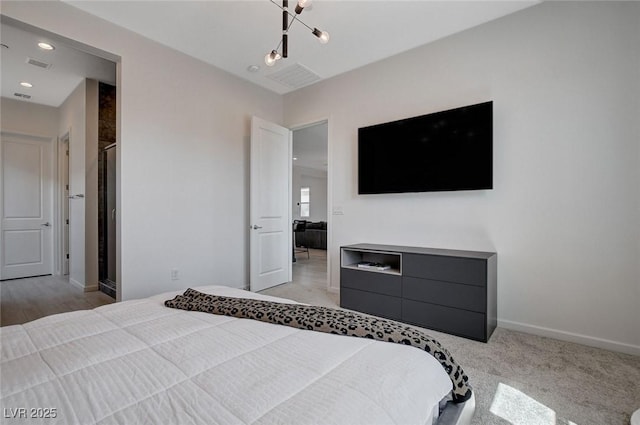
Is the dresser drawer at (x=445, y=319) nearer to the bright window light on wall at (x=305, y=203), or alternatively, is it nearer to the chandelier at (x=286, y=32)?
A: the chandelier at (x=286, y=32)

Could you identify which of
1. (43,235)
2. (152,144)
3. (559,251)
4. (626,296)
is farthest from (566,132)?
(43,235)

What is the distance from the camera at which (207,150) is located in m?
3.51

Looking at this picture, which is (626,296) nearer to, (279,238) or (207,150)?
(279,238)

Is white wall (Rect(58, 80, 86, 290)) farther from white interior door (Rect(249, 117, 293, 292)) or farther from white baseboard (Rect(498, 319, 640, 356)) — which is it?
white baseboard (Rect(498, 319, 640, 356))

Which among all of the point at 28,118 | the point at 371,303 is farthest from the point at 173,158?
the point at 28,118

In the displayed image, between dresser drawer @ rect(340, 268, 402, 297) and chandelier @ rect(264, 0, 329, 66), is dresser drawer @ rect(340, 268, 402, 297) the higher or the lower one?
the lower one

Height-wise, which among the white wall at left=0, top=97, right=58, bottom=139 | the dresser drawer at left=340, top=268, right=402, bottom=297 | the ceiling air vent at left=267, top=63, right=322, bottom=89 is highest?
the ceiling air vent at left=267, top=63, right=322, bottom=89

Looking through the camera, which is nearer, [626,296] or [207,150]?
[626,296]

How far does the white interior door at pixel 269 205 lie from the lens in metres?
3.74

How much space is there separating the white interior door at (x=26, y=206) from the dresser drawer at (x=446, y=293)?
19.0 feet

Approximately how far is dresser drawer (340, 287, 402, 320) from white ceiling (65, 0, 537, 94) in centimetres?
259

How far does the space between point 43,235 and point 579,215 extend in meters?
7.13

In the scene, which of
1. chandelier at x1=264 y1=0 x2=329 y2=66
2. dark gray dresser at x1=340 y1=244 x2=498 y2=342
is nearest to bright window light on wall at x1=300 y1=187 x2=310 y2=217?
dark gray dresser at x1=340 y1=244 x2=498 y2=342

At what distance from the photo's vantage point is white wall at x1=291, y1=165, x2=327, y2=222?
10594mm
